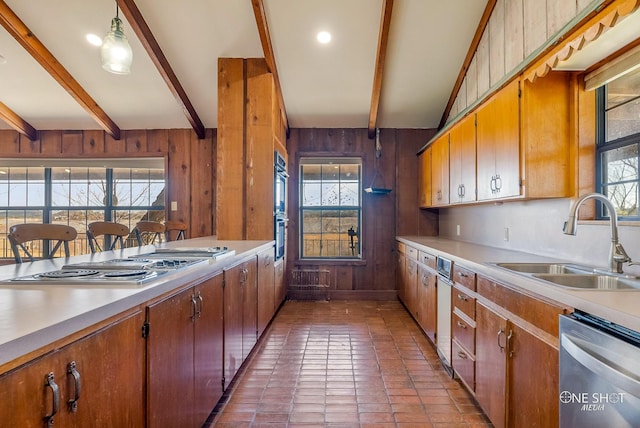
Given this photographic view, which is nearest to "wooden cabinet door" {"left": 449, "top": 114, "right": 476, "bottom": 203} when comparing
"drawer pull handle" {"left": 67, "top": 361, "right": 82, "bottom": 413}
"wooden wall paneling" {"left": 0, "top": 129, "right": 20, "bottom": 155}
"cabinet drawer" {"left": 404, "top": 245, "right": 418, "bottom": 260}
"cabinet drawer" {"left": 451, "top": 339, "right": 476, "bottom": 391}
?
"cabinet drawer" {"left": 404, "top": 245, "right": 418, "bottom": 260}

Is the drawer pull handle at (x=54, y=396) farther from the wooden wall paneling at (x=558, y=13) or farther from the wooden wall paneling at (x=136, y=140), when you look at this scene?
the wooden wall paneling at (x=136, y=140)

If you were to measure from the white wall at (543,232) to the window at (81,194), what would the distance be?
4.24 meters

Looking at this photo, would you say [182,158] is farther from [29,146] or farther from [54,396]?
[54,396]

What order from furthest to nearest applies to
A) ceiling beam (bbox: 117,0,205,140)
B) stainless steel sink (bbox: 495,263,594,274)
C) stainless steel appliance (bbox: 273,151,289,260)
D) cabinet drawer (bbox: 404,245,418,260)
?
stainless steel appliance (bbox: 273,151,289,260) → cabinet drawer (bbox: 404,245,418,260) → ceiling beam (bbox: 117,0,205,140) → stainless steel sink (bbox: 495,263,594,274)

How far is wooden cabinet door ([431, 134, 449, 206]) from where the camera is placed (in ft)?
12.1

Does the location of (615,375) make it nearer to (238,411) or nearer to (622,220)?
(622,220)

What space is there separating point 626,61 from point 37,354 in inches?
104

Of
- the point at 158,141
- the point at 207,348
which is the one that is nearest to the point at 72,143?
the point at 158,141

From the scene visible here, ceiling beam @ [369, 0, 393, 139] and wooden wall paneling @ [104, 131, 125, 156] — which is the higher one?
ceiling beam @ [369, 0, 393, 139]

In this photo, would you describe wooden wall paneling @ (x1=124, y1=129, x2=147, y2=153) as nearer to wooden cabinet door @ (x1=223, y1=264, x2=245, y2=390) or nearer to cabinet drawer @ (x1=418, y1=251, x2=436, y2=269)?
wooden cabinet door @ (x1=223, y1=264, x2=245, y2=390)

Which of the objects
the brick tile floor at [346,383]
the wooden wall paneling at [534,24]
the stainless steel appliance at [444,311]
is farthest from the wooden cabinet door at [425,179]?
the wooden wall paneling at [534,24]

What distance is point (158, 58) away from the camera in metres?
3.65

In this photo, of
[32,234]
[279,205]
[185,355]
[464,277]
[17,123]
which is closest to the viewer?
[185,355]

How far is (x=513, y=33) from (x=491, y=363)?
8.25 ft
